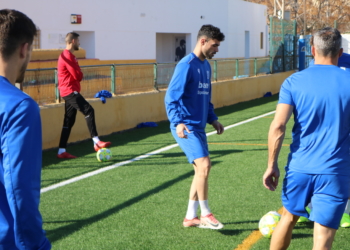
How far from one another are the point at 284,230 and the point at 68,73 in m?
6.27

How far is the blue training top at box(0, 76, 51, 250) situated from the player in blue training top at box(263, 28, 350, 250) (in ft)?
6.73

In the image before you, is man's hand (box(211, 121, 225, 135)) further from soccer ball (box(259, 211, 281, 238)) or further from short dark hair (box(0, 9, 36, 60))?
short dark hair (box(0, 9, 36, 60))

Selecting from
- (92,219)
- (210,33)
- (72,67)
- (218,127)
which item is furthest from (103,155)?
A: (210,33)

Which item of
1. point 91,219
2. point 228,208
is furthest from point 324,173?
point 91,219

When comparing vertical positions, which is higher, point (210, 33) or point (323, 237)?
point (210, 33)

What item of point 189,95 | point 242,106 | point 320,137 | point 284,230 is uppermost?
point 189,95

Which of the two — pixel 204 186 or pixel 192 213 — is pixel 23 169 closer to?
pixel 204 186

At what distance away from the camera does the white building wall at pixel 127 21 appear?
2430cm

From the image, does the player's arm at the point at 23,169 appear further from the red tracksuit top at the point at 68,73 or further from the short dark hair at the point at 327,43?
the red tracksuit top at the point at 68,73

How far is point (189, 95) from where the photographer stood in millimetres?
5156

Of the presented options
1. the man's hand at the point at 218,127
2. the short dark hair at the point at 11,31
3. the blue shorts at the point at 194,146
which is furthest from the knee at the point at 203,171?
the short dark hair at the point at 11,31

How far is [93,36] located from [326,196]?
25185 mm

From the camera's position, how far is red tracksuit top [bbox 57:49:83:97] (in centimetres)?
888

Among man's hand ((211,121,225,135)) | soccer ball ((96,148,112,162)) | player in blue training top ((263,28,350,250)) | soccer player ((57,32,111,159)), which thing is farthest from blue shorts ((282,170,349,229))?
soccer player ((57,32,111,159))
